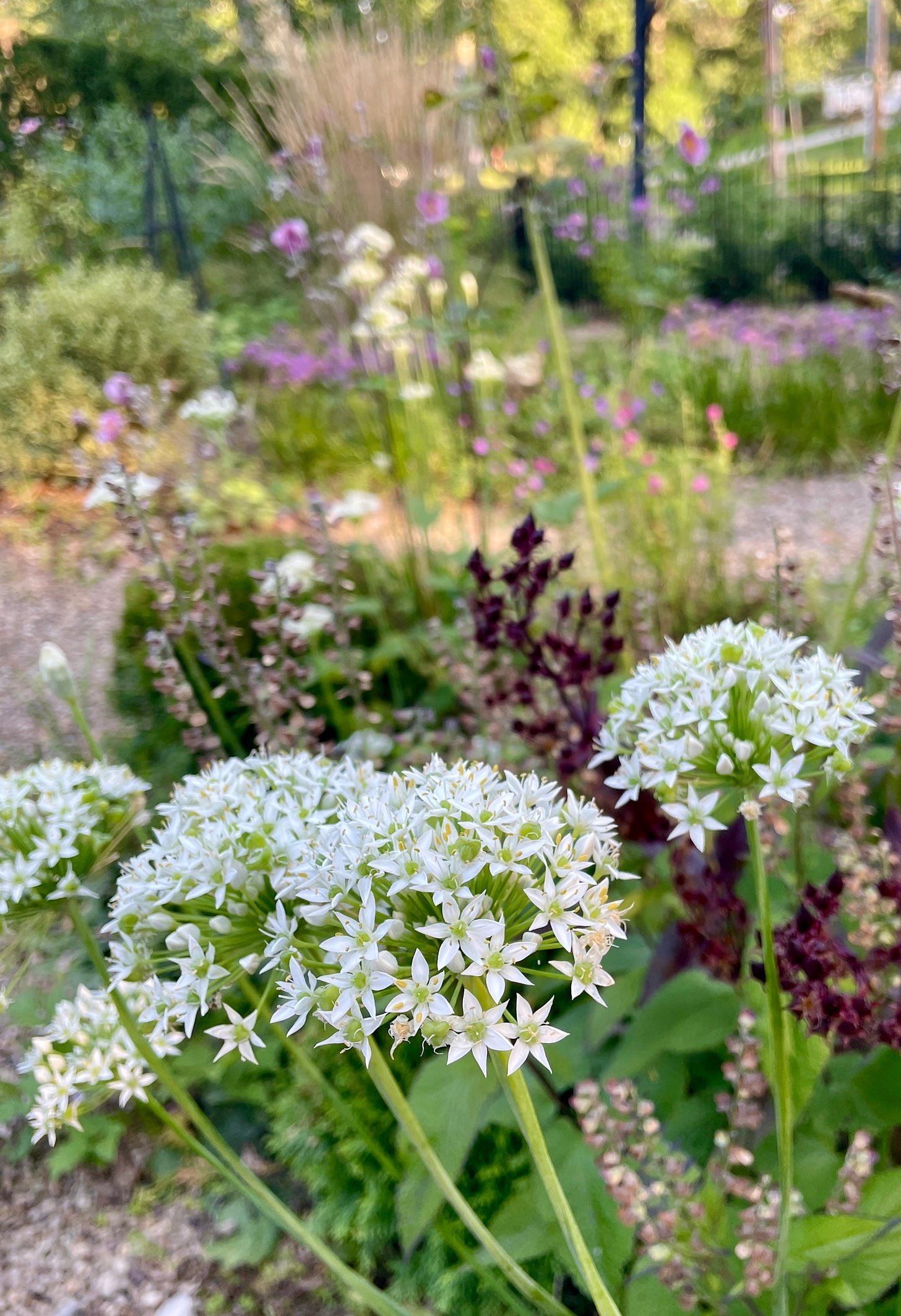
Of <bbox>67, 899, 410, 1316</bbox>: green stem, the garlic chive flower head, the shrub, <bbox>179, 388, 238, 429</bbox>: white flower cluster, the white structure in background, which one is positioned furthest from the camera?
the shrub

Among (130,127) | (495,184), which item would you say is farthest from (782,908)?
(130,127)

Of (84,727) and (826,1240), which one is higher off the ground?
(84,727)

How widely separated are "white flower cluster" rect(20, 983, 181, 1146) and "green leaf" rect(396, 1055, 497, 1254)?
0.36 m

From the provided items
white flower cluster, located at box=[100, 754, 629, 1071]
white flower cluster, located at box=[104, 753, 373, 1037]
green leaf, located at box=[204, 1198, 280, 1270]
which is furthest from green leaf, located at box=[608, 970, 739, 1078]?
green leaf, located at box=[204, 1198, 280, 1270]

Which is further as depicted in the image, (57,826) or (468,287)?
(468,287)

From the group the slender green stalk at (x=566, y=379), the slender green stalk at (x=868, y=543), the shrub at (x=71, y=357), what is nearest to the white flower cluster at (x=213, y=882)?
the slender green stalk at (x=868, y=543)

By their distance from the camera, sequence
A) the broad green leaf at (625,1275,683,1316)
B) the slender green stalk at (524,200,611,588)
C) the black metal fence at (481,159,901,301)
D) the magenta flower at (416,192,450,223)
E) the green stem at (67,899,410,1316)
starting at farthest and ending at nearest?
1. the black metal fence at (481,159,901,301)
2. the magenta flower at (416,192,450,223)
3. the slender green stalk at (524,200,611,588)
4. the broad green leaf at (625,1275,683,1316)
5. the green stem at (67,899,410,1316)

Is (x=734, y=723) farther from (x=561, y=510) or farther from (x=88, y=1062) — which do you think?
(x=561, y=510)

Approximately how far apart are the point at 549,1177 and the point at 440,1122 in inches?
20.3

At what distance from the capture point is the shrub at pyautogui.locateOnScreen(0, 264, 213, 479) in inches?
240

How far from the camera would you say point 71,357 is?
641cm

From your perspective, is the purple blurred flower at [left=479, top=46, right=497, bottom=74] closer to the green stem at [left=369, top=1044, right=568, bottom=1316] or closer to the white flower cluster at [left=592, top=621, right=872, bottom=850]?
the white flower cluster at [left=592, top=621, right=872, bottom=850]

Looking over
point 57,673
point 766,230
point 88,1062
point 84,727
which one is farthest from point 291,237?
point 766,230

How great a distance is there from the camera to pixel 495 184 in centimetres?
265
